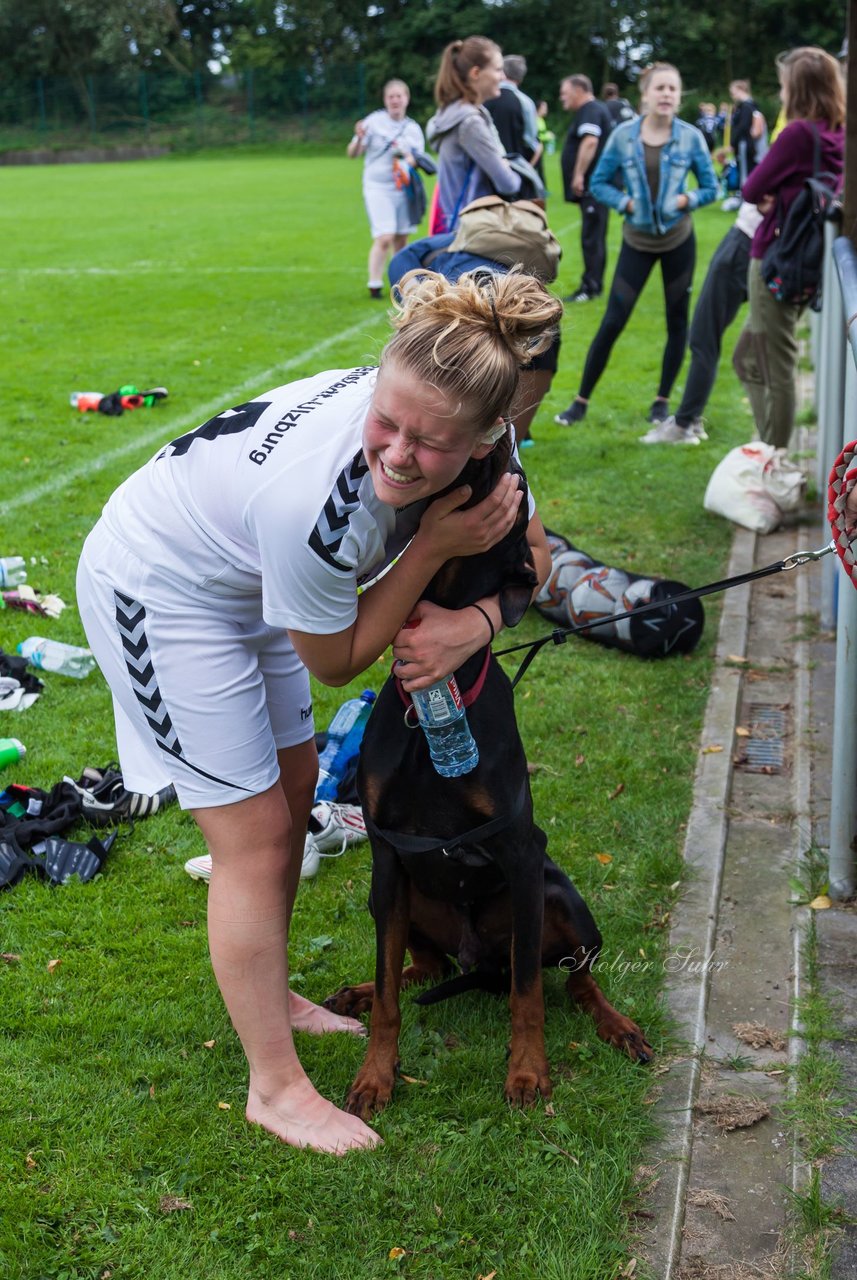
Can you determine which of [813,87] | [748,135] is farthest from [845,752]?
[748,135]

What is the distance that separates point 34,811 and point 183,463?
2.17 meters

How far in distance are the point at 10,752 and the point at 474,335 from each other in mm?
3207

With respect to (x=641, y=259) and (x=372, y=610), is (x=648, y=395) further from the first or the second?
(x=372, y=610)

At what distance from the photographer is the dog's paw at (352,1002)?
3.47 m

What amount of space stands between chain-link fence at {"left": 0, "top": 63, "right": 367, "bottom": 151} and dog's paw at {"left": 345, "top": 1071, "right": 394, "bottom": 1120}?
53211 mm

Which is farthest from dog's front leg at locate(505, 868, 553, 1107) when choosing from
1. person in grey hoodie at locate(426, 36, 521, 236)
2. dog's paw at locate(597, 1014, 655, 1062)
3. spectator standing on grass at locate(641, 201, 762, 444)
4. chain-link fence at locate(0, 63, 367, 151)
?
chain-link fence at locate(0, 63, 367, 151)

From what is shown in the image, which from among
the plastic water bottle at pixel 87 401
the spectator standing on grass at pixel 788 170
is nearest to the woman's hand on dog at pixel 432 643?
the spectator standing on grass at pixel 788 170

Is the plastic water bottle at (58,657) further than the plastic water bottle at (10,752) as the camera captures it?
Yes

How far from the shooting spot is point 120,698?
111 inches

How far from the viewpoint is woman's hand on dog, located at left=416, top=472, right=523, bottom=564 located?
2490 mm

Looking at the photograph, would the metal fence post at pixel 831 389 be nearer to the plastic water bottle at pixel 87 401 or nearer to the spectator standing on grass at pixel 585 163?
the plastic water bottle at pixel 87 401

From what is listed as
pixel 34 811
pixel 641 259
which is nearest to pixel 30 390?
pixel 641 259

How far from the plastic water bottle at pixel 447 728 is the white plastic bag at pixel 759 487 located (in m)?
5.07

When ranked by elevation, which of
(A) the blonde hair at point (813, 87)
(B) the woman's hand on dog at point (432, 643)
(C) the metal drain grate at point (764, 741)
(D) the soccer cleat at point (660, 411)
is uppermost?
(A) the blonde hair at point (813, 87)
